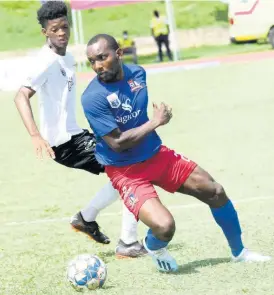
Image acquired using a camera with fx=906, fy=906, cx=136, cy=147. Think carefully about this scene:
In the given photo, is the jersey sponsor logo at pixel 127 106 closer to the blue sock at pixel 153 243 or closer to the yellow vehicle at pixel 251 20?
the blue sock at pixel 153 243

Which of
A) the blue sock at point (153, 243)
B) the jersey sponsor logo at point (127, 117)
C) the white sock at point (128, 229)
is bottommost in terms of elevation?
the white sock at point (128, 229)

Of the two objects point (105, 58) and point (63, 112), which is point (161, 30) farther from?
point (105, 58)

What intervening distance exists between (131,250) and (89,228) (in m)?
0.57

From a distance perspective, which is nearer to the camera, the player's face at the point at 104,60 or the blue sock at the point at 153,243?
the player's face at the point at 104,60

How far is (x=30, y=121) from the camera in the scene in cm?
736

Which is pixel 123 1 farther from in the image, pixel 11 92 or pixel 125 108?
pixel 125 108

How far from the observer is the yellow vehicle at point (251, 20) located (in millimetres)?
32469

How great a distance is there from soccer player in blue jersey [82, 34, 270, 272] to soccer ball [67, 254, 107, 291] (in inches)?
19.1

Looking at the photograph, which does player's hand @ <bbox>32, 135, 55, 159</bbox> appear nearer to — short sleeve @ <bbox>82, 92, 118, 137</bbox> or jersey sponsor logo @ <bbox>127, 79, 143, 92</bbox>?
short sleeve @ <bbox>82, 92, 118, 137</bbox>

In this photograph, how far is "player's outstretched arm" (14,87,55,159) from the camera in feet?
23.3

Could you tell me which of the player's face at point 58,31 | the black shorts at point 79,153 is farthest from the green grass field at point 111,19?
the player's face at point 58,31

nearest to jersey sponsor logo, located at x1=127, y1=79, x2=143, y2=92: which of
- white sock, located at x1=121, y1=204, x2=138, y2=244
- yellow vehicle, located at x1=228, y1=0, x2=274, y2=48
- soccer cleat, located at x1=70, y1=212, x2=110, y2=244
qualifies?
white sock, located at x1=121, y1=204, x2=138, y2=244

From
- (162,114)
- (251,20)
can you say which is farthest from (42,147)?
(251,20)

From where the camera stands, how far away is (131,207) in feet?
22.4
